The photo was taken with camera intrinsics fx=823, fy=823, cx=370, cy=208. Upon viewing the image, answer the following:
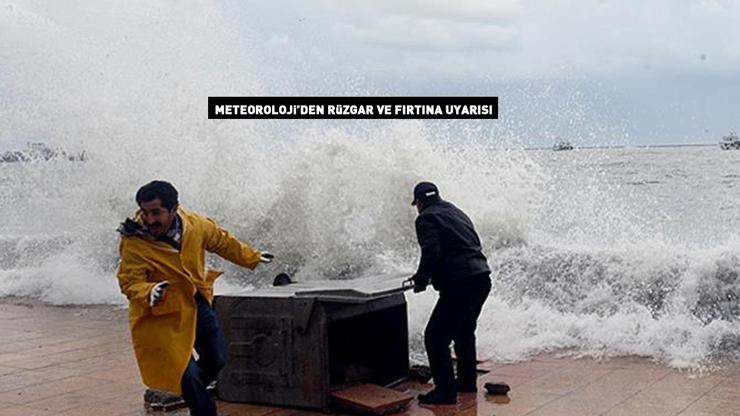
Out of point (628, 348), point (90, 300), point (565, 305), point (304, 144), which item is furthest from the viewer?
point (304, 144)

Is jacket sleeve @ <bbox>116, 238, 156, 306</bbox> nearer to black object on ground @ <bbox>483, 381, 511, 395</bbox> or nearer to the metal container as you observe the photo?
the metal container

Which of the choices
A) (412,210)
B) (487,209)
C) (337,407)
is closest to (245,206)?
(412,210)

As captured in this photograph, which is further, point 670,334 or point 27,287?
point 27,287

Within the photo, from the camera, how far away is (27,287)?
14102mm

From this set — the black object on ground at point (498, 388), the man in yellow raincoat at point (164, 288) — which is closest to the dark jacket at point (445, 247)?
the black object on ground at point (498, 388)

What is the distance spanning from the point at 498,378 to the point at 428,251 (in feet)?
5.54

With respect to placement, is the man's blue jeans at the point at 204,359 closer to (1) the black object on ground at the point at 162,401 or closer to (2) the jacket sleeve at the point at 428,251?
(1) the black object on ground at the point at 162,401

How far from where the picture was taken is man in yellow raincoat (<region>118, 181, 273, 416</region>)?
4566 millimetres

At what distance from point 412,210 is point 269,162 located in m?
3.18

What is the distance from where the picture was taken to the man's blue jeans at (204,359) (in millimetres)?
4762

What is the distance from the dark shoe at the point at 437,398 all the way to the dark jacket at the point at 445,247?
80cm

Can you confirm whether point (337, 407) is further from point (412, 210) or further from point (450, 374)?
point (412, 210)

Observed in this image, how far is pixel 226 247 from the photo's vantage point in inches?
204

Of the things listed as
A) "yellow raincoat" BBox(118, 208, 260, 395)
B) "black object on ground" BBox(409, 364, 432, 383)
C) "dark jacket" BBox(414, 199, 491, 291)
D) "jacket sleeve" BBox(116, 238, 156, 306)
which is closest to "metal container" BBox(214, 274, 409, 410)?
"dark jacket" BBox(414, 199, 491, 291)
